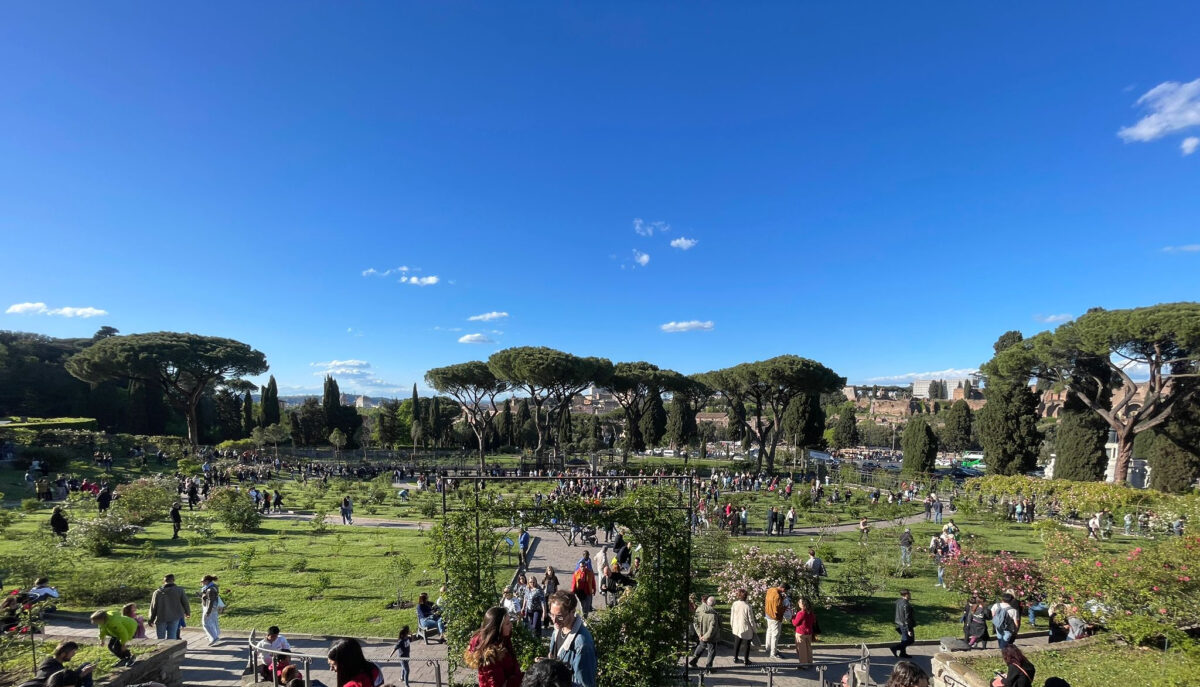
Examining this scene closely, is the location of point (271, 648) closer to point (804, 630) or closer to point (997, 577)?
point (804, 630)

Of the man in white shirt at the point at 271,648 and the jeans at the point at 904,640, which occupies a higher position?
the man in white shirt at the point at 271,648

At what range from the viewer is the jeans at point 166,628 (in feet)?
27.7

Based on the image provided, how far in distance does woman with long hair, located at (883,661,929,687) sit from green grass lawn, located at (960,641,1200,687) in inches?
192

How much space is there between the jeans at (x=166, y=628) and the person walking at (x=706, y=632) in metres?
8.21

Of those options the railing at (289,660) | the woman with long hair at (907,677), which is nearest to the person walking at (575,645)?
the woman with long hair at (907,677)

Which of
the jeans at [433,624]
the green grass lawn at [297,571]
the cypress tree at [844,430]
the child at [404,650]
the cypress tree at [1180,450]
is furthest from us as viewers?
the cypress tree at [844,430]

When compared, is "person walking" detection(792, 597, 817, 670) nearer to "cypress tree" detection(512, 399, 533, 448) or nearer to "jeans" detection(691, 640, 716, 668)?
"jeans" detection(691, 640, 716, 668)

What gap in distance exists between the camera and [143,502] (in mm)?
17672

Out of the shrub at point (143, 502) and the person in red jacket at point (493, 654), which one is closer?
the person in red jacket at point (493, 654)

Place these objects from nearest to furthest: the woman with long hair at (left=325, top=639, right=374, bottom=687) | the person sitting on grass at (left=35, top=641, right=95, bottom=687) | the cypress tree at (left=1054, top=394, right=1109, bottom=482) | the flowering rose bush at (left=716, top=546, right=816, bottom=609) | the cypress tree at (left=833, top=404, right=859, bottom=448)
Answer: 1. the woman with long hair at (left=325, top=639, right=374, bottom=687)
2. the person sitting on grass at (left=35, top=641, right=95, bottom=687)
3. the flowering rose bush at (left=716, top=546, right=816, bottom=609)
4. the cypress tree at (left=1054, top=394, right=1109, bottom=482)
5. the cypress tree at (left=833, top=404, right=859, bottom=448)

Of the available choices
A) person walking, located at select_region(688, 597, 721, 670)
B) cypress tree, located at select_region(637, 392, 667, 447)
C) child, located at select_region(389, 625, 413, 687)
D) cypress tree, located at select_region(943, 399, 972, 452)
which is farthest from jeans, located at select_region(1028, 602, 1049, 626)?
cypress tree, located at select_region(943, 399, 972, 452)

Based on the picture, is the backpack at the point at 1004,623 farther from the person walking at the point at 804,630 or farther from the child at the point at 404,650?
the child at the point at 404,650

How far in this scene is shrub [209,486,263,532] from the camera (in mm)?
17234

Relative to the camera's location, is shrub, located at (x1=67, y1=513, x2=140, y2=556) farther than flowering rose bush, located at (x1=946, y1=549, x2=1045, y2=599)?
Yes
